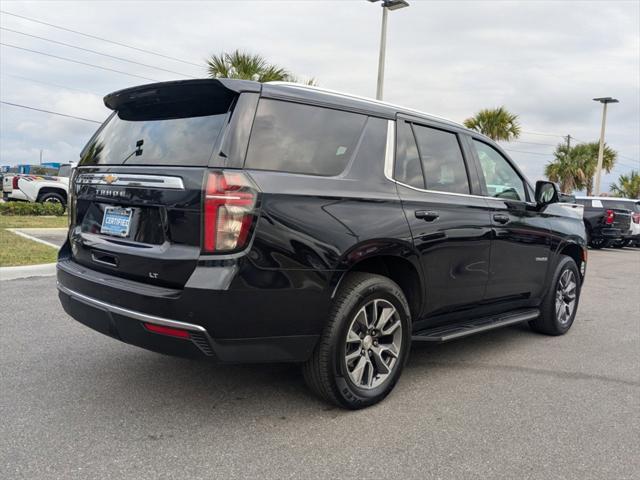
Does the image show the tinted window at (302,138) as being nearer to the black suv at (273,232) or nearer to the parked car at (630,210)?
the black suv at (273,232)

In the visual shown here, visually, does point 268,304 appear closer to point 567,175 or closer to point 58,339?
point 58,339

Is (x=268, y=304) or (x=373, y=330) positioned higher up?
(x=268, y=304)

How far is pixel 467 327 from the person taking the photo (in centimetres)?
420

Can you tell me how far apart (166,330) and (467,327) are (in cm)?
231

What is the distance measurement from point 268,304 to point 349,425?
2.95ft

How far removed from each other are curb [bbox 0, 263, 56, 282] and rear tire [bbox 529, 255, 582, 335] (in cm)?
611

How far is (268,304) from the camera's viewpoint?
2.90 m

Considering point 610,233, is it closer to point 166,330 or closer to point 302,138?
point 302,138

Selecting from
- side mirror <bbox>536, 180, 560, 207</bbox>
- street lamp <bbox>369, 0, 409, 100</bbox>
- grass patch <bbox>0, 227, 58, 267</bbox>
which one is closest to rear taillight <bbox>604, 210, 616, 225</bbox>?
street lamp <bbox>369, 0, 409, 100</bbox>

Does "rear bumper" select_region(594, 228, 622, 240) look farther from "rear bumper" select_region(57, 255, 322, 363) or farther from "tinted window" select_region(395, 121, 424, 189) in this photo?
"rear bumper" select_region(57, 255, 322, 363)

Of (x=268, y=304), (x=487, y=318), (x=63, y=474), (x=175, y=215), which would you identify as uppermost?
(x=175, y=215)

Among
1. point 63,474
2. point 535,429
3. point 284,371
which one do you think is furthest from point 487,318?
point 63,474

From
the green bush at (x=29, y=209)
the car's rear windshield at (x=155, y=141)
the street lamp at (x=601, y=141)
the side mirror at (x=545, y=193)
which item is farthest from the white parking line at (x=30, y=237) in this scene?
the street lamp at (x=601, y=141)

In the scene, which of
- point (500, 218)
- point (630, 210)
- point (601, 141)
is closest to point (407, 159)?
point (500, 218)
